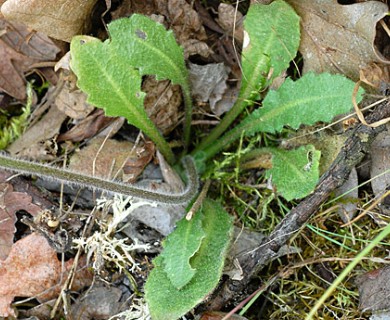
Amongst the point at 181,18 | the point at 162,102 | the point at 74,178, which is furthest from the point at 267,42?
the point at 74,178

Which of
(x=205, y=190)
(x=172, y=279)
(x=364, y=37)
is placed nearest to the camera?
(x=172, y=279)

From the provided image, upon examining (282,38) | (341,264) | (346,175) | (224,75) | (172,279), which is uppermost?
(282,38)

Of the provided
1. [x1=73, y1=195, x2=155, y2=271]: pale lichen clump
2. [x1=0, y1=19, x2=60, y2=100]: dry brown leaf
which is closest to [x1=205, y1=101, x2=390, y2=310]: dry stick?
[x1=73, y1=195, x2=155, y2=271]: pale lichen clump

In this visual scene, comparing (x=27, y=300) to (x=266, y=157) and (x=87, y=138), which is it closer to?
(x=87, y=138)

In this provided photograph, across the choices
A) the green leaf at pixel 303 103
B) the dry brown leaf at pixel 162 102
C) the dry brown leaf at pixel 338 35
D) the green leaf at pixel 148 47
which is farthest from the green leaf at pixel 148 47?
the dry brown leaf at pixel 338 35

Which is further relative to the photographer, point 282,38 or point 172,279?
point 282,38

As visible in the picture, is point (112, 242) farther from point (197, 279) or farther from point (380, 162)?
point (380, 162)

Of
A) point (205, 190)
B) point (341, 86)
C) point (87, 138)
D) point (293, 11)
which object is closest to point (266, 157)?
point (205, 190)
